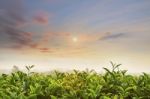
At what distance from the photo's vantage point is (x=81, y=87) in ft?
28.5

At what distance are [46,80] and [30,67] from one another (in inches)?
29.8

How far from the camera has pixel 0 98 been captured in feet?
27.4

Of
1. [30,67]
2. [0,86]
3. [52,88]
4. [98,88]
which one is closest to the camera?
[98,88]

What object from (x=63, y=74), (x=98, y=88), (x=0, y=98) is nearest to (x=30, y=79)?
(x=63, y=74)

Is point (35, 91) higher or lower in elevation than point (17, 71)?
lower

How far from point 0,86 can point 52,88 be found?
1.70 meters

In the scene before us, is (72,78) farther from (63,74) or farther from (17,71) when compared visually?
(17,71)

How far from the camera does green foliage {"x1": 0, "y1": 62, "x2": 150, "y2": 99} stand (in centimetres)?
822

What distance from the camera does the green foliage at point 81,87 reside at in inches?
324

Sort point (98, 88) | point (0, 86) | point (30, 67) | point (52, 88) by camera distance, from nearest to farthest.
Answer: point (98, 88) → point (52, 88) → point (0, 86) → point (30, 67)

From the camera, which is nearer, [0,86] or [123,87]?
[123,87]

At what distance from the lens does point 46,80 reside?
9.92m

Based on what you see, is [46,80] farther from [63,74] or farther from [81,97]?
[81,97]

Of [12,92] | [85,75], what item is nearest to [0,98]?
[12,92]
